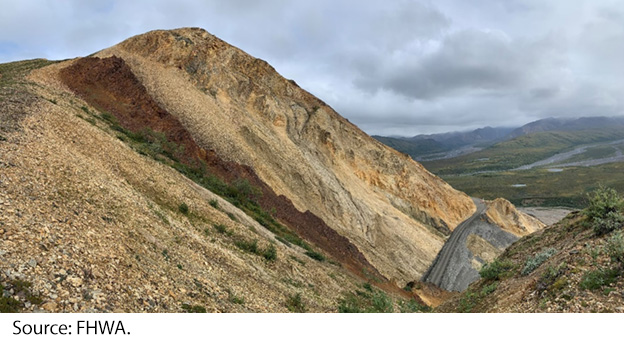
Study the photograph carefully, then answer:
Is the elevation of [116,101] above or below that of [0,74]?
below

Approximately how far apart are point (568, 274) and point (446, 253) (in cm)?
3711

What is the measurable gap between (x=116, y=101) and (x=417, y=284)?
3154 centimetres

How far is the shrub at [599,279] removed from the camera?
7945 mm

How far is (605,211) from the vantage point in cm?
1240

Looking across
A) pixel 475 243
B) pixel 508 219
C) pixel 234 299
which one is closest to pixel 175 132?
pixel 234 299

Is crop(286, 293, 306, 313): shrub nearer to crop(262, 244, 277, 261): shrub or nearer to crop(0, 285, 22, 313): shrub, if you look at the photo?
crop(262, 244, 277, 261): shrub

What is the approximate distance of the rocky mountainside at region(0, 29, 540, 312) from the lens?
334 inches

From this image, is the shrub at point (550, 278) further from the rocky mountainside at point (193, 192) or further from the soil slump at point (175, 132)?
the soil slump at point (175, 132)

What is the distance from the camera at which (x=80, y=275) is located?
7348mm

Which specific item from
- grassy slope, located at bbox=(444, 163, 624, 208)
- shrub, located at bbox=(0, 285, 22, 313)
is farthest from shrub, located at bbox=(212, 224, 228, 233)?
grassy slope, located at bbox=(444, 163, 624, 208)

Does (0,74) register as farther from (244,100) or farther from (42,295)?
(42,295)

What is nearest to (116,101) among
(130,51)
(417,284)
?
(130,51)

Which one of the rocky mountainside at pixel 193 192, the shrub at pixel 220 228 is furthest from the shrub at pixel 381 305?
the shrub at pixel 220 228

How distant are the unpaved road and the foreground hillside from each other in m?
21.7
